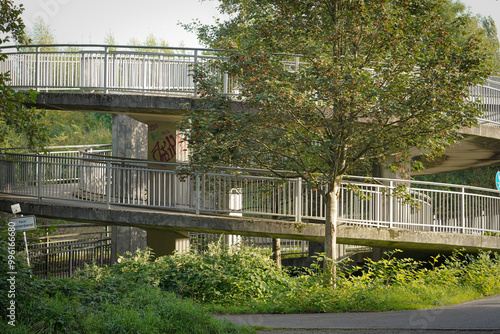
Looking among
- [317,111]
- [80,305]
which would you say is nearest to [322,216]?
[317,111]

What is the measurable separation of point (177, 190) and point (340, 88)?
606 centimetres

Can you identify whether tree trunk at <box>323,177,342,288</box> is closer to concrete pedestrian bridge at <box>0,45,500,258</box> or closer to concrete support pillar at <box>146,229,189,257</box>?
concrete pedestrian bridge at <box>0,45,500,258</box>

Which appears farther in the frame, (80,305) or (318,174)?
(318,174)

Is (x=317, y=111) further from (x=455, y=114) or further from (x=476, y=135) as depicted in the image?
(x=476, y=135)

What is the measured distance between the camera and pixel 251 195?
13.4 metres

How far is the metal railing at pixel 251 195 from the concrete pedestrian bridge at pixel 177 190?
0.10ft

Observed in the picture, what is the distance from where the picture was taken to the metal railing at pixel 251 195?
13219 millimetres

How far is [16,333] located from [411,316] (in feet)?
21.1

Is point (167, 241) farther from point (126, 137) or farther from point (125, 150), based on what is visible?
point (126, 137)

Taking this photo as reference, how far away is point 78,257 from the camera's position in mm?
19484

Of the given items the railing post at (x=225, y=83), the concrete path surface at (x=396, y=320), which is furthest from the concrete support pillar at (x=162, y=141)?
the concrete path surface at (x=396, y=320)

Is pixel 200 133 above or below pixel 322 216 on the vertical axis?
above

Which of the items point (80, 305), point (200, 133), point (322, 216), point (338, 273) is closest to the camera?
point (80, 305)

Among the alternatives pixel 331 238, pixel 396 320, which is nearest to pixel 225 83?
pixel 331 238
